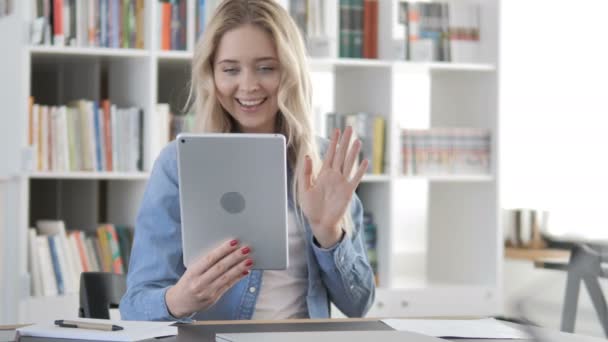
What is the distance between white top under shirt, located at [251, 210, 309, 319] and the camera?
1.89 metres

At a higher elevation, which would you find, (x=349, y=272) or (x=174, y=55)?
(x=174, y=55)

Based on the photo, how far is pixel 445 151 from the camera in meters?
3.80

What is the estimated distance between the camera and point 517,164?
5145mm

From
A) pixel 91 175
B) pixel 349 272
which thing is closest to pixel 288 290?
A: pixel 349 272

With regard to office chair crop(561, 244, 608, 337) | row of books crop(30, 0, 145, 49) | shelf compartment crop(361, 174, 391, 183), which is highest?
row of books crop(30, 0, 145, 49)

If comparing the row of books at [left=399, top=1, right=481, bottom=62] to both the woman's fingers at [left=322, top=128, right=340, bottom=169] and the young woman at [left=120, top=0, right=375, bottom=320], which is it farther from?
the woman's fingers at [left=322, top=128, right=340, bottom=169]

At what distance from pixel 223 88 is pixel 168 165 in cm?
22

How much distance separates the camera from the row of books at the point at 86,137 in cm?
320

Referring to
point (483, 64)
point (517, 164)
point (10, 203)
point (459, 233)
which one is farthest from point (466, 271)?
point (10, 203)

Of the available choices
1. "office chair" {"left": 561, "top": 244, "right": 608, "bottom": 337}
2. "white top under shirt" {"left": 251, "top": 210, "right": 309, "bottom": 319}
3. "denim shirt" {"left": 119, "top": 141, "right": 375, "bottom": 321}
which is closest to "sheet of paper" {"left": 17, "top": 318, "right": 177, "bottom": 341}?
"denim shirt" {"left": 119, "top": 141, "right": 375, "bottom": 321}

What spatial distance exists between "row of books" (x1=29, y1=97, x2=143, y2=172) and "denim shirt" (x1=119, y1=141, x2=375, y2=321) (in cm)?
138

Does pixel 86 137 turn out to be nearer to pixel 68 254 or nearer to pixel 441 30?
pixel 68 254

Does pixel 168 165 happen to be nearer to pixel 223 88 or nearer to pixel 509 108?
pixel 223 88

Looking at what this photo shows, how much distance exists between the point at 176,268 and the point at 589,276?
1212mm
